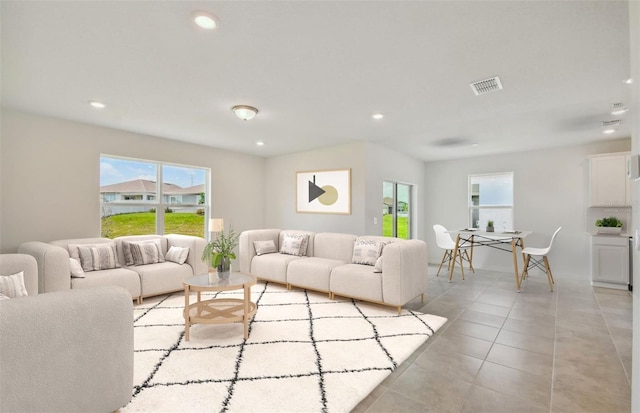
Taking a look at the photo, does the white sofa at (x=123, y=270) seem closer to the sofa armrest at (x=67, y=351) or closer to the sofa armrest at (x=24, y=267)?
the sofa armrest at (x=24, y=267)

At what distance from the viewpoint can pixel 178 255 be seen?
14.4 feet

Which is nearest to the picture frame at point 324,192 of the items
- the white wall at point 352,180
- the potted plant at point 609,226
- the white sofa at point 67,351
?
the white wall at point 352,180

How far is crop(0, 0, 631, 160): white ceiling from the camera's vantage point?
1.83 m

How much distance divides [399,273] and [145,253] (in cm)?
347

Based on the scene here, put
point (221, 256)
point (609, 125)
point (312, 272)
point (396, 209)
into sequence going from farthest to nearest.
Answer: point (396, 209) → point (312, 272) → point (609, 125) → point (221, 256)

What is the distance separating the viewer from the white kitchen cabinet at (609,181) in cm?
486

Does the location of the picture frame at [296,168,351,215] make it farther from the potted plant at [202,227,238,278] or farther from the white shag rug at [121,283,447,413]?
the potted plant at [202,227,238,278]

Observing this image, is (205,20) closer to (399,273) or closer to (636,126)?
(636,126)

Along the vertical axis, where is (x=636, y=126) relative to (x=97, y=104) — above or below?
below

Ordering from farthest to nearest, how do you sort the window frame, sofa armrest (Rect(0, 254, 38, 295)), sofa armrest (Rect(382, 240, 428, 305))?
the window frame, sofa armrest (Rect(382, 240, 428, 305)), sofa armrest (Rect(0, 254, 38, 295))

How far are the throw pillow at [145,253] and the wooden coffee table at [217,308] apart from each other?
4.76 feet

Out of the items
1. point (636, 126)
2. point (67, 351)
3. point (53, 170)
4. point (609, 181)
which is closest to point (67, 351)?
point (67, 351)

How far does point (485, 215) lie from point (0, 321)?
735 cm

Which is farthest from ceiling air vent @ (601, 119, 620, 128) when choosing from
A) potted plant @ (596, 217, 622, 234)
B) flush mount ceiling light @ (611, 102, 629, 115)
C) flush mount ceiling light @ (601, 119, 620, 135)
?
potted plant @ (596, 217, 622, 234)
